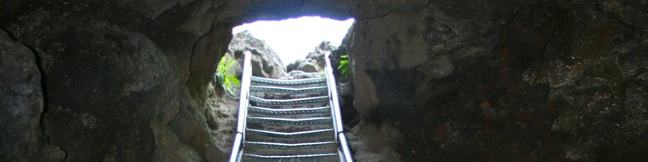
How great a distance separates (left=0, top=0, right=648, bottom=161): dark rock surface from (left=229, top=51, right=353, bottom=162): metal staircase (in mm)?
515

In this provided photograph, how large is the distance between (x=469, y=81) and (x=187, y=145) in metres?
2.25

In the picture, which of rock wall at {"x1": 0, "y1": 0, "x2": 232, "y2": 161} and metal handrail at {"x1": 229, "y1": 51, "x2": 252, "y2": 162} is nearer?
rock wall at {"x1": 0, "y1": 0, "x2": 232, "y2": 161}

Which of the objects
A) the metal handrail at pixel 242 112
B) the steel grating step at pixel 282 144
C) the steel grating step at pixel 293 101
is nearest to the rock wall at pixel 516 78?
the steel grating step at pixel 282 144

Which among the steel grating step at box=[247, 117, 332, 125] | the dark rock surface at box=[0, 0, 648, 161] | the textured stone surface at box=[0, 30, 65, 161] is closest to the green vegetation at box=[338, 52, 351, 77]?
the steel grating step at box=[247, 117, 332, 125]

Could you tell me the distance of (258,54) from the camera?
25.9 feet

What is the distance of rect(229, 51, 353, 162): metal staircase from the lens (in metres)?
5.23

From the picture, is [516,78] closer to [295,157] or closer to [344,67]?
[295,157]

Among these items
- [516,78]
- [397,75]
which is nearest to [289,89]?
[397,75]

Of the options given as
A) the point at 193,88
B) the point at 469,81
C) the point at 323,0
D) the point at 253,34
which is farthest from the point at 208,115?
the point at 253,34

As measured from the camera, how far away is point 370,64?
4.68 meters

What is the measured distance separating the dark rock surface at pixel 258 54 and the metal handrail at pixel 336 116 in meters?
1.16

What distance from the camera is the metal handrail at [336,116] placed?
492 cm

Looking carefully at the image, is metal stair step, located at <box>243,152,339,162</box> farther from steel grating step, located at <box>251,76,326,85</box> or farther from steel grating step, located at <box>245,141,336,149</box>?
steel grating step, located at <box>251,76,326,85</box>

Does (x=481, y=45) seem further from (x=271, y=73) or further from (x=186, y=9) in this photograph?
(x=271, y=73)
